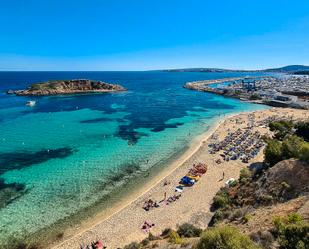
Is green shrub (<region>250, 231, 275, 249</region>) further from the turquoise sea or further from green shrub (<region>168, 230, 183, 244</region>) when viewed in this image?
the turquoise sea

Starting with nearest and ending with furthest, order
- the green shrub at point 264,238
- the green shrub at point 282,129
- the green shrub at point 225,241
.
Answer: the green shrub at point 225,241 < the green shrub at point 264,238 < the green shrub at point 282,129

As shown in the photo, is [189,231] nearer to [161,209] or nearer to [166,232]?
[166,232]

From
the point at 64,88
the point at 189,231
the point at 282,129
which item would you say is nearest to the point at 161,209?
the point at 189,231

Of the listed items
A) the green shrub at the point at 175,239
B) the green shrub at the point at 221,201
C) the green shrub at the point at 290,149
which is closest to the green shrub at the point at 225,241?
the green shrub at the point at 175,239

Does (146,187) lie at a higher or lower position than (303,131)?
lower

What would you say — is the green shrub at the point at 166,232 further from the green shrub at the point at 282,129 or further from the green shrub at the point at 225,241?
the green shrub at the point at 282,129

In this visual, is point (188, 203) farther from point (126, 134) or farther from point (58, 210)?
point (126, 134)

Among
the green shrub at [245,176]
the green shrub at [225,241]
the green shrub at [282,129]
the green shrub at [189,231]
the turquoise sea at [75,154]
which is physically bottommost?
the turquoise sea at [75,154]

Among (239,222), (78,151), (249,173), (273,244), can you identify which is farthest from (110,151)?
(273,244)
